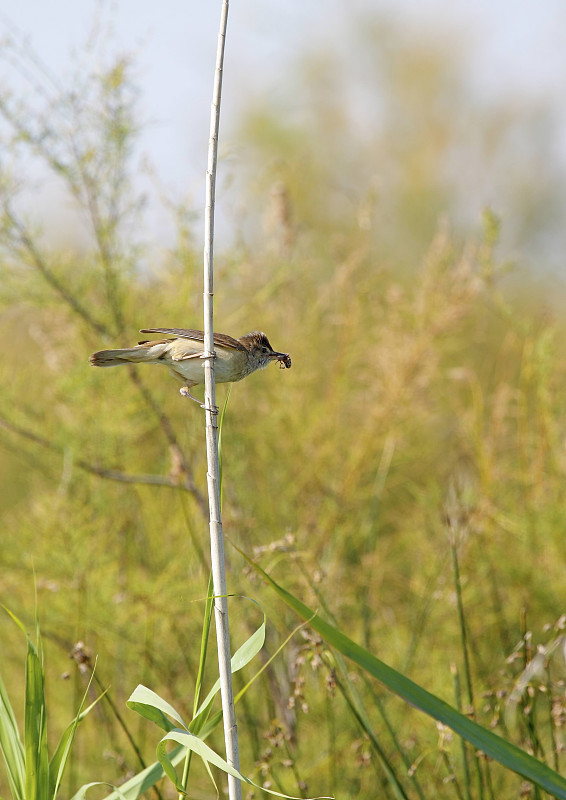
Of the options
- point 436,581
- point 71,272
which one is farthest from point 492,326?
point 71,272

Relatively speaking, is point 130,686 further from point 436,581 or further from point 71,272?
point 71,272

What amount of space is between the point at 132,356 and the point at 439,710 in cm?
90

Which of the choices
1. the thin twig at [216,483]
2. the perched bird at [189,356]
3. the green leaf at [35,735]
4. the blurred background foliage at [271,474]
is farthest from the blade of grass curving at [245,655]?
the blurred background foliage at [271,474]

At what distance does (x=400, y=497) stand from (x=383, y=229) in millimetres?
3629

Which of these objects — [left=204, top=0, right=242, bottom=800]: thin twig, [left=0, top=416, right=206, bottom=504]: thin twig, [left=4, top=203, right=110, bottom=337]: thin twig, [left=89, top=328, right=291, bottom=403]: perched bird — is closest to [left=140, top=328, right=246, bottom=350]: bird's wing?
[left=89, top=328, right=291, bottom=403]: perched bird

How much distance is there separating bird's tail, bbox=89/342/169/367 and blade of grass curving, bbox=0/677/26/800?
0.62m

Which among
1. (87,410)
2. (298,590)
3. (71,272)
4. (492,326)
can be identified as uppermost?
(492,326)

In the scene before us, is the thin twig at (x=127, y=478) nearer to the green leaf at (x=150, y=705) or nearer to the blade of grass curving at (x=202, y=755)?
the green leaf at (x=150, y=705)

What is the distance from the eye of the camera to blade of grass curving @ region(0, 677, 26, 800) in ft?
4.47

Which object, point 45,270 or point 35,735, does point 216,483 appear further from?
point 45,270

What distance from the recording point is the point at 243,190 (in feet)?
17.1

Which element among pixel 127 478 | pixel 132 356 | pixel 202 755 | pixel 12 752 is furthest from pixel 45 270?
pixel 202 755

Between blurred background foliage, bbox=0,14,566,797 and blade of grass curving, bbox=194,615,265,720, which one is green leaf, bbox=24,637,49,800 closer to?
blade of grass curving, bbox=194,615,265,720

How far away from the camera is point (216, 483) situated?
1.29 metres
